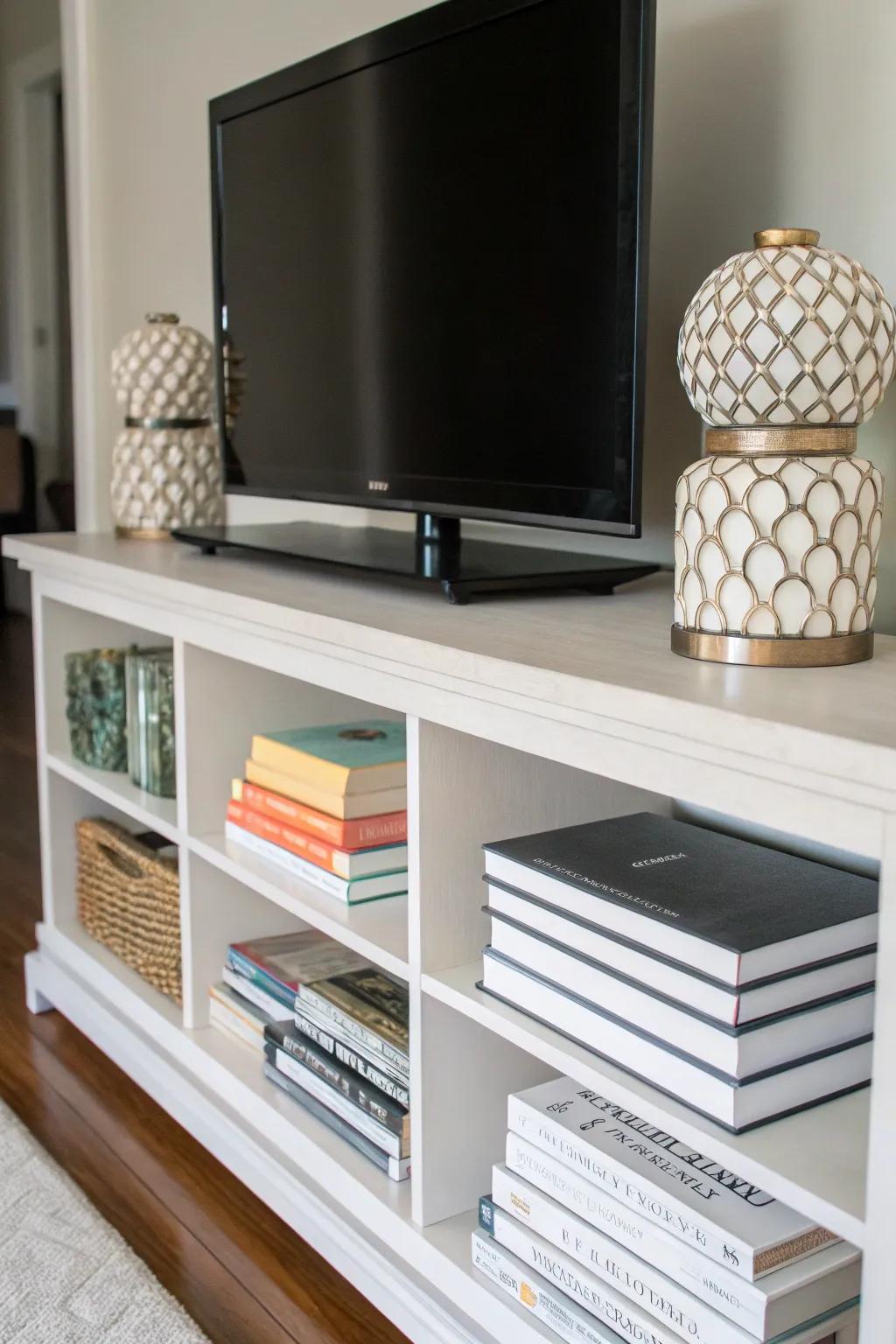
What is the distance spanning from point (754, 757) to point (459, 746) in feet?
1.28

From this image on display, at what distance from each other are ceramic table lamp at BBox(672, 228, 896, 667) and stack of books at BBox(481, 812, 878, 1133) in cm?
18

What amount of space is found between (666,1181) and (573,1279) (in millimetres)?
129

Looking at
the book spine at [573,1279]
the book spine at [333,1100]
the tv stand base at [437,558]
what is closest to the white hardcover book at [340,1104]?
the book spine at [333,1100]

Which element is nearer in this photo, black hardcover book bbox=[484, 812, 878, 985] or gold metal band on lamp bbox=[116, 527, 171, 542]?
black hardcover book bbox=[484, 812, 878, 985]

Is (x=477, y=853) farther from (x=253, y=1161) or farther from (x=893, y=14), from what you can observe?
Answer: (x=893, y=14)

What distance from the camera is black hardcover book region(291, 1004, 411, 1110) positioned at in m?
1.28

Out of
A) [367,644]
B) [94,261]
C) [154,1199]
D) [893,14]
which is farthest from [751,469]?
[94,261]

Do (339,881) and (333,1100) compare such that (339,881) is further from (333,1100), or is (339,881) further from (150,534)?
(150,534)

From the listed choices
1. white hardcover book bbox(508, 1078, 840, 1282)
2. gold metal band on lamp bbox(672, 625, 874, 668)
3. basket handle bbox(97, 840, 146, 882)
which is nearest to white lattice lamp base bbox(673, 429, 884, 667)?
gold metal band on lamp bbox(672, 625, 874, 668)

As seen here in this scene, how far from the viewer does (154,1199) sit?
4.95ft

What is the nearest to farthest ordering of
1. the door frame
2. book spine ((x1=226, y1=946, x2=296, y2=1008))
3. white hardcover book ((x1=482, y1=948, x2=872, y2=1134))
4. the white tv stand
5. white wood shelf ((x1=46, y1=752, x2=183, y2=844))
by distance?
the white tv stand < white hardcover book ((x1=482, y1=948, x2=872, y2=1134)) < book spine ((x1=226, y1=946, x2=296, y2=1008)) < white wood shelf ((x1=46, y1=752, x2=183, y2=844)) < the door frame

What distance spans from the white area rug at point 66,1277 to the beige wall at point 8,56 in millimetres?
4458

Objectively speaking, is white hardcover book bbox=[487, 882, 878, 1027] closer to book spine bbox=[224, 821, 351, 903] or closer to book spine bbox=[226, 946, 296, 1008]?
book spine bbox=[224, 821, 351, 903]

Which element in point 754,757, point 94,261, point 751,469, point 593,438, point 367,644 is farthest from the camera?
point 94,261
